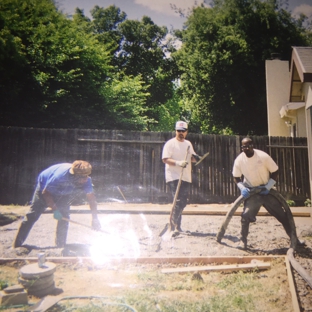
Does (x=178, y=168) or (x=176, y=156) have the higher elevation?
(x=176, y=156)

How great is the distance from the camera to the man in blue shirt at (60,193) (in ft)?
13.1

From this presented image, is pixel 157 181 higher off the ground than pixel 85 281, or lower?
higher

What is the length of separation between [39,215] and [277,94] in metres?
13.7

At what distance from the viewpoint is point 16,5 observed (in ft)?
25.2

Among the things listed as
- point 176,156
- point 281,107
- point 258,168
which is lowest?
point 258,168

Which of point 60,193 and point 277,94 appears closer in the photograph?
point 60,193

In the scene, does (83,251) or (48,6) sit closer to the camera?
(83,251)

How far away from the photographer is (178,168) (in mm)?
5188

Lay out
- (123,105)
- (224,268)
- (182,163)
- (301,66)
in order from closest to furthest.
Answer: (224,268) < (182,163) < (301,66) < (123,105)

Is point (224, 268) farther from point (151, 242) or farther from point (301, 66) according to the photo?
point (301, 66)

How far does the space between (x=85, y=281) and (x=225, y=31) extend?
19.5m

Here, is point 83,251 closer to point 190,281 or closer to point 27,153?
point 190,281

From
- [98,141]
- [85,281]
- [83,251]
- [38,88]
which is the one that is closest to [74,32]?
[38,88]

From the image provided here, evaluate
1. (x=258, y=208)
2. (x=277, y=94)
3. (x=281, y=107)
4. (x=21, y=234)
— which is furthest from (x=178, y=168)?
(x=277, y=94)
